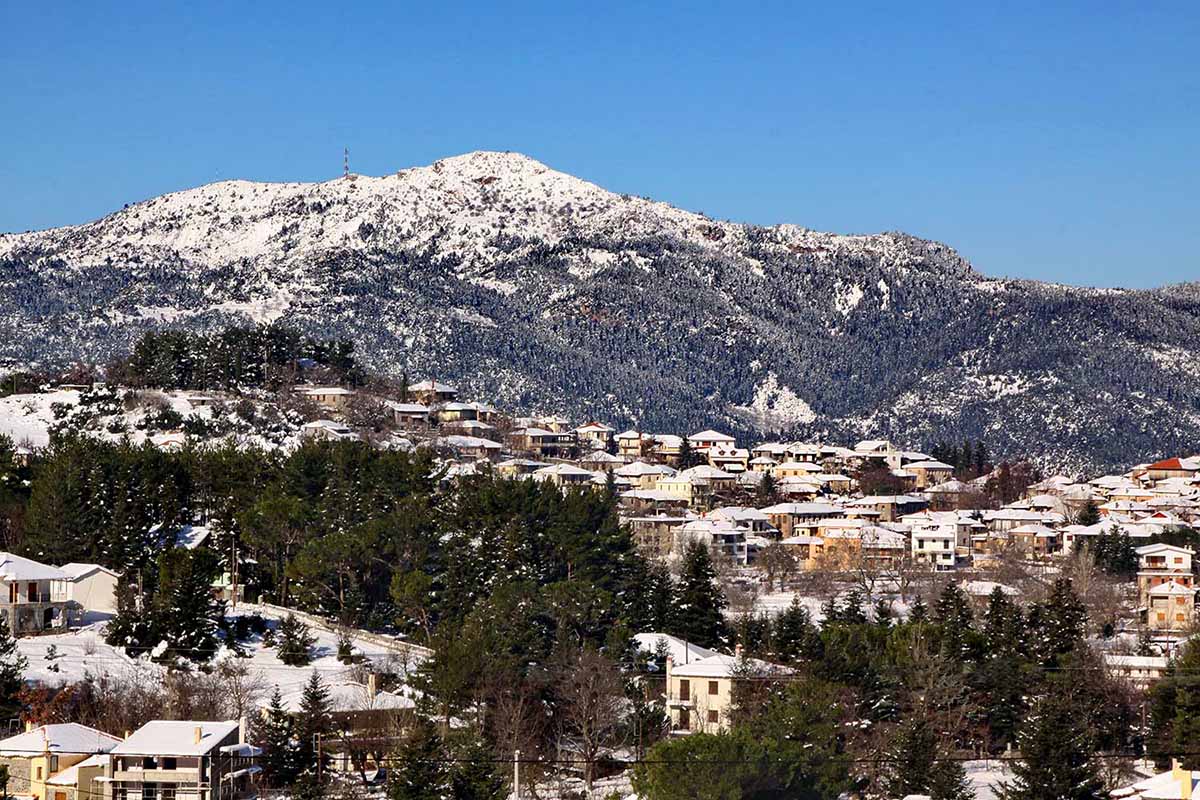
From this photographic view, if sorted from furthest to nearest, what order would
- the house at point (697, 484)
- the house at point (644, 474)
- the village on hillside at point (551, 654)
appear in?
the house at point (644, 474)
the house at point (697, 484)
the village on hillside at point (551, 654)

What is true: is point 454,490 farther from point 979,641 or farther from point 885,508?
point 885,508

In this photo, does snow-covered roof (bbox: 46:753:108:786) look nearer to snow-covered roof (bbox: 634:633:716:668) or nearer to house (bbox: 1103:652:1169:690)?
snow-covered roof (bbox: 634:633:716:668)

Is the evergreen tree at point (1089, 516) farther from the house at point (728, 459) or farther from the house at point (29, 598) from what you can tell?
the house at point (29, 598)

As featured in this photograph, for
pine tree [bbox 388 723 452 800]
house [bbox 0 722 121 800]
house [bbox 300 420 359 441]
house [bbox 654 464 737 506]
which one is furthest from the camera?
house [bbox 654 464 737 506]

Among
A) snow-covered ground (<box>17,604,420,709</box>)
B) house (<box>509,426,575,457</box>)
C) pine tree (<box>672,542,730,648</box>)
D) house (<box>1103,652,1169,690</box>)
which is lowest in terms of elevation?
house (<box>1103,652,1169,690</box>)

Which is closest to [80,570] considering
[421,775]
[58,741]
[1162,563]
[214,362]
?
Result: [58,741]

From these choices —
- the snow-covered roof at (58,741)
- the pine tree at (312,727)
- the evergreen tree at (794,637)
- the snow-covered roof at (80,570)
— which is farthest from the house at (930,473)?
the snow-covered roof at (58,741)

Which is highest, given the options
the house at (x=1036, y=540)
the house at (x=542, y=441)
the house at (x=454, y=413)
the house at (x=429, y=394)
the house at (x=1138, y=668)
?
the house at (x=429, y=394)

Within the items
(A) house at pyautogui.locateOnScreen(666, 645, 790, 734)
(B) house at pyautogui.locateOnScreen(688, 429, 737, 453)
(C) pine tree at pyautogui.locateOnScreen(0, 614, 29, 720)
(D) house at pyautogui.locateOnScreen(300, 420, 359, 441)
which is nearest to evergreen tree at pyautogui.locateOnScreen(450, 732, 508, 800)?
(A) house at pyautogui.locateOnScreen(666, 645, 790, 734)
